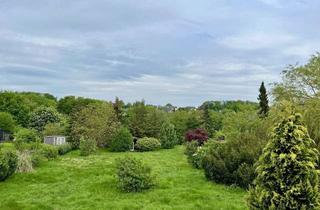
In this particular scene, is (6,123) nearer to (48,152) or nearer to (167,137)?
(167,137)

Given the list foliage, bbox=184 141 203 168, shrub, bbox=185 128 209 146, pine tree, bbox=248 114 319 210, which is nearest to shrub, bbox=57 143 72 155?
shrub, bbox=185 128 209 146

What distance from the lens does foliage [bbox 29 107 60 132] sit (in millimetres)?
50344

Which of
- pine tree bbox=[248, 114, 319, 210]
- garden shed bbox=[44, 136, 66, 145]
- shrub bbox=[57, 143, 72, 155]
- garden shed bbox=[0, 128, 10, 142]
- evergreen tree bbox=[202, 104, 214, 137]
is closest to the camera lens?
pine tree bbox=[248, 114, 319, 210]

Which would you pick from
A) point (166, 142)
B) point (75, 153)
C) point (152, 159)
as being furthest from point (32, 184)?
point (166, 142)

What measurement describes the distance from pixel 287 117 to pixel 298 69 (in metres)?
23.3

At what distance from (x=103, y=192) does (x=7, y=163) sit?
5.86m

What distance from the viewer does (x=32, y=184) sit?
1925 centimetres

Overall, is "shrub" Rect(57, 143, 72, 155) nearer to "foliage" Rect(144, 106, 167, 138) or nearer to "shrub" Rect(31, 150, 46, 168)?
"shrub" Rect(31, 150, 46, 168)

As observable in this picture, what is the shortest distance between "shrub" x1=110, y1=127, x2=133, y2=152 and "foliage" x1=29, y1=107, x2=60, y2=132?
18136 millimetres

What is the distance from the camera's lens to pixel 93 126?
115 feet

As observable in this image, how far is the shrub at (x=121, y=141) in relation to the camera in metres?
34.3

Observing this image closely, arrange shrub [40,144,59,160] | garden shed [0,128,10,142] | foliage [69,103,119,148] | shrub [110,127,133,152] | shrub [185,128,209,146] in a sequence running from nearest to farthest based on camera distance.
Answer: shrub [40,144,59,160], shrub [110,127,133,152], foliage [69,103,119,148], shrub [185,128,209,146], garden shed [0,128,10,142]

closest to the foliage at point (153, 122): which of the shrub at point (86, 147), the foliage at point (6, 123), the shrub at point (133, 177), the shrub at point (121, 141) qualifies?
the shrub at point (121, 141)

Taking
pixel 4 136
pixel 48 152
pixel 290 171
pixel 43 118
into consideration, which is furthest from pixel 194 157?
pixel 43 118
